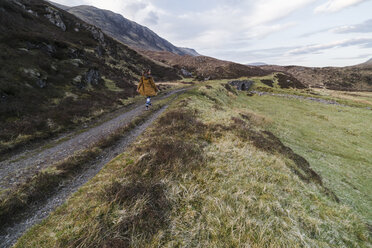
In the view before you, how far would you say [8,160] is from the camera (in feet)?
26.6

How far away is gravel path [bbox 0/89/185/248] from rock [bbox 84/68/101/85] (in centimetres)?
1537

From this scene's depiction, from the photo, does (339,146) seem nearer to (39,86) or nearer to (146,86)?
(146,86)

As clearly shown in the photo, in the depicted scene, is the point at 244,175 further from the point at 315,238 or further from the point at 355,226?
the point at 355,226

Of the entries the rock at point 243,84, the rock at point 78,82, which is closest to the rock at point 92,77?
the rock at point 78,82

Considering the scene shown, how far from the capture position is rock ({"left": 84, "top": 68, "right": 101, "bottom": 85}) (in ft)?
82.5

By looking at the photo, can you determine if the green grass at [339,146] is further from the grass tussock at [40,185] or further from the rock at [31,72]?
the rock at [31,72]

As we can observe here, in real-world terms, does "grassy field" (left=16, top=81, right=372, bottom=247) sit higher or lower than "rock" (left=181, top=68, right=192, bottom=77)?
lower

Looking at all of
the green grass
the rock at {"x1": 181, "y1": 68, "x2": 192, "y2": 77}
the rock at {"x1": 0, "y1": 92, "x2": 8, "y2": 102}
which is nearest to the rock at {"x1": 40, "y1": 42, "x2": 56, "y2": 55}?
the rock at {"x1": 0, "y1": 92, "x2": 8, "y2": 102}

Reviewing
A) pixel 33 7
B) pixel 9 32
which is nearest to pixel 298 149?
pixel 9 32

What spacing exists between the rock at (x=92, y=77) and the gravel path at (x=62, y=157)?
605 inches

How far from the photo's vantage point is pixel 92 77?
86.5ft

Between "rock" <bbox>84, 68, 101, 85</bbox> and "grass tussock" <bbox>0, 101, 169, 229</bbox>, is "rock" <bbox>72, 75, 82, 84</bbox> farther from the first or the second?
"grass tussock" <bbox>0, 101, 169, 229</bbox>

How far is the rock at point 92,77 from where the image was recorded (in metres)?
25.2

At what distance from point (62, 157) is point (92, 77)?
2252 centimetres
